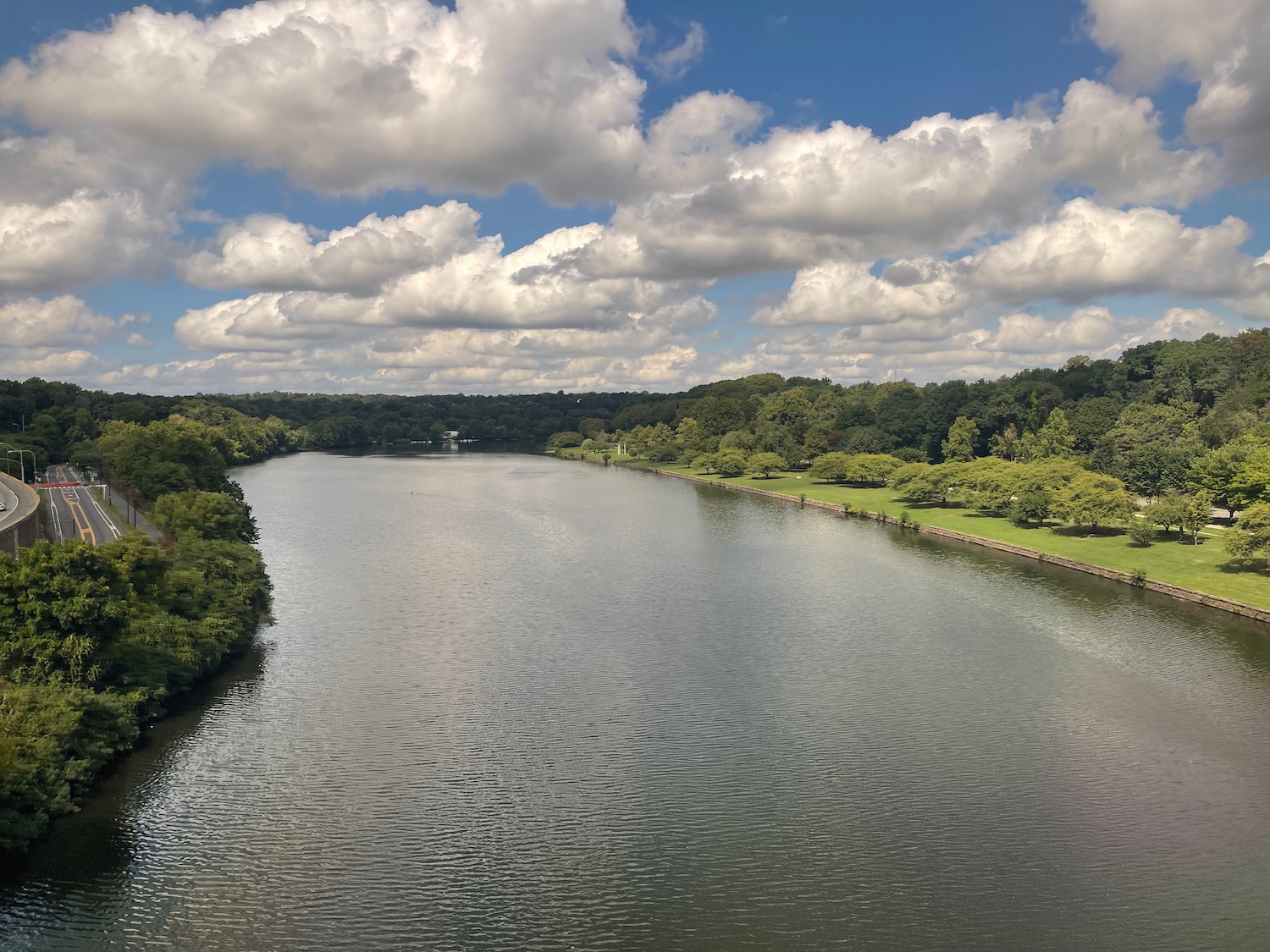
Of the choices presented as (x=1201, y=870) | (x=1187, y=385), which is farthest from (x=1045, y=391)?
(x=1201, y=870)

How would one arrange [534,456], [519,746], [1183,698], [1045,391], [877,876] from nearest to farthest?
[877,876], [519,746], [1183,698], [1045,391], [534,456]

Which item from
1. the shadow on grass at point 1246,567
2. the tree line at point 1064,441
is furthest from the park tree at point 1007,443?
the shadow on grass at point 1246,567

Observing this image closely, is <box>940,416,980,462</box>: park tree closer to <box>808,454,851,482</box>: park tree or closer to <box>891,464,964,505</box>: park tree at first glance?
<box>808,454,851,482</box>: park tree

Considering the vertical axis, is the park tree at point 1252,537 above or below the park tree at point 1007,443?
below

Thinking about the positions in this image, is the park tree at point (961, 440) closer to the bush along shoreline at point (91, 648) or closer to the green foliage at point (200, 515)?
the green foliage at point (200, 515)

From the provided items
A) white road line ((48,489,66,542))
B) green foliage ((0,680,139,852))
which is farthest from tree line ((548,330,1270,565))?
white road line ((48,489,66,542))

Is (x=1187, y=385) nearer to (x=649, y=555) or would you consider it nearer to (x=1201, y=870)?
(x=649, y=555)

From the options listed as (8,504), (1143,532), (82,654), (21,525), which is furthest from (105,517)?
(1143,532)
